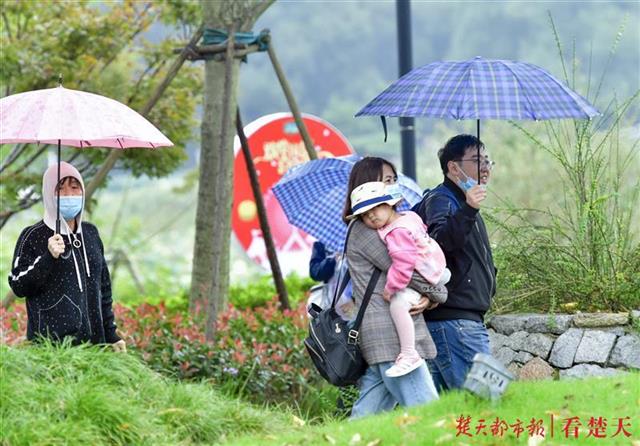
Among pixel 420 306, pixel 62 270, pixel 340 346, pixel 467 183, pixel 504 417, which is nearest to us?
pixel 504 417

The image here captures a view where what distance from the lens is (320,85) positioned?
183 ft

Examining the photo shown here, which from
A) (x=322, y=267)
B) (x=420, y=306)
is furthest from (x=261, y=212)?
(x=420, y=306)

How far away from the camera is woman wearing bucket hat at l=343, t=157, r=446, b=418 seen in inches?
233

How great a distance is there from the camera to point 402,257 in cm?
579

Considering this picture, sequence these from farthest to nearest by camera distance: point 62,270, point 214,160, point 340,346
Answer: point 214,160 → point 62,270 → point 340,346

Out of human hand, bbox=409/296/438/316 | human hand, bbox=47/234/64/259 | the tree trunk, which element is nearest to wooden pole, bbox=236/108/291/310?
the tree trunk

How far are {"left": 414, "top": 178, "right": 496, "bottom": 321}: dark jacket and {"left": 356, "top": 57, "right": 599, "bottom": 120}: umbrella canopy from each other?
44cm

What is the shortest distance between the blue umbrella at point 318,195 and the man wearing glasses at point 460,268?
2.28 metres

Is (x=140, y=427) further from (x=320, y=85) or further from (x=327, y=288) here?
(x=320, y=85)

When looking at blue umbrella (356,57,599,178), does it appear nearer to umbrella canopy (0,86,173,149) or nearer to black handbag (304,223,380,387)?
black handbag (304,223,380,387)

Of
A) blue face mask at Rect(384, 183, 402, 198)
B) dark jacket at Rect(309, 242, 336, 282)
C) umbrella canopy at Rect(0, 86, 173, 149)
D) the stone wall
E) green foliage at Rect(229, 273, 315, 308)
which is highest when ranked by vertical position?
umbrella canopy at Rect(0, 86, 173, 149)

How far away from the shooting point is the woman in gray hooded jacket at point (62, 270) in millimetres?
6375

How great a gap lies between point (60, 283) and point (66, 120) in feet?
2.76

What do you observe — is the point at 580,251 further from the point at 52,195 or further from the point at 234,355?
the point at 52,195
